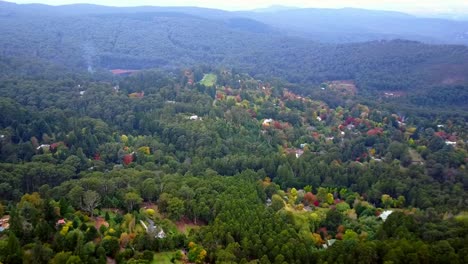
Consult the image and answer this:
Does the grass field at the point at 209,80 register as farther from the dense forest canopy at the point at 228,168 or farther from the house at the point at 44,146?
the house at the point at 44,146

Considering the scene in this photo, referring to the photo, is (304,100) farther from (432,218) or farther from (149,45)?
(149,45)

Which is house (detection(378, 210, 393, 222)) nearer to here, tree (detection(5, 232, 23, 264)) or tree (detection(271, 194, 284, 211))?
tree (detection(271, 194, 284, 211))

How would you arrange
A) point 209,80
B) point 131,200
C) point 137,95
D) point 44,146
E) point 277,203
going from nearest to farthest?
point 131,200 → point 277,203 → point 44,146 → point 137,95 → point 209,80

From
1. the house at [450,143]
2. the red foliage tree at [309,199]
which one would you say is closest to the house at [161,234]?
the red foliage tree at [309,199]

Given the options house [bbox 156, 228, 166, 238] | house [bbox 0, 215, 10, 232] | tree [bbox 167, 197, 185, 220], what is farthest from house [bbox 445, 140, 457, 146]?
house [bbox 0, 215, 10, 232]

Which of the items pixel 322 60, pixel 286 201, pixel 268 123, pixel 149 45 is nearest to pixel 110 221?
pixel 286 201

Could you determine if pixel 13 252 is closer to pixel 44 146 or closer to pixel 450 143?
pixel 44 146

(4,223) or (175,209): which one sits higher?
(4,223)

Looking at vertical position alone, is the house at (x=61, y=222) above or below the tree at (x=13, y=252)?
below

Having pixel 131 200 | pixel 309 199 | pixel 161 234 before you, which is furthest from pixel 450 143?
pixel 161 234
